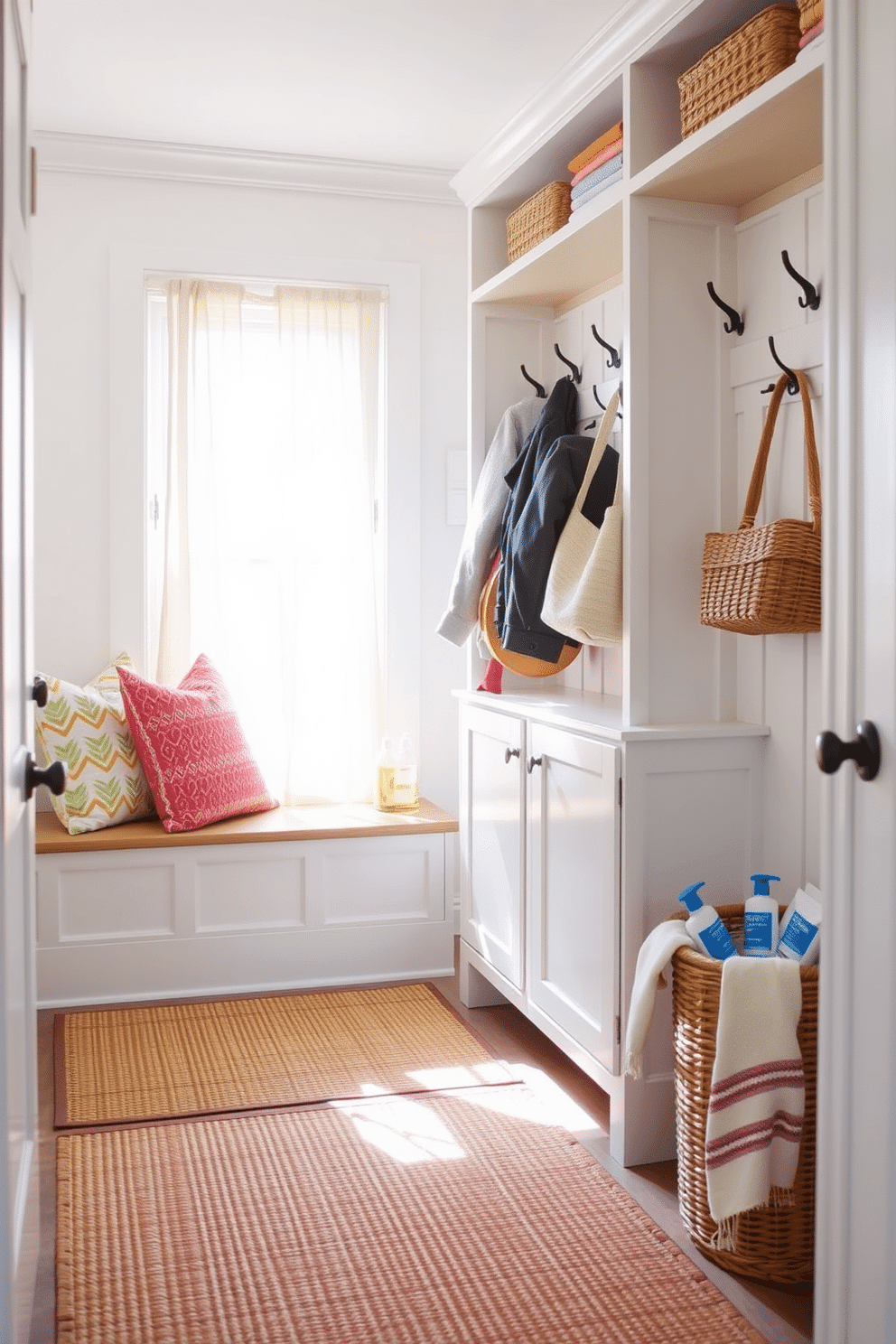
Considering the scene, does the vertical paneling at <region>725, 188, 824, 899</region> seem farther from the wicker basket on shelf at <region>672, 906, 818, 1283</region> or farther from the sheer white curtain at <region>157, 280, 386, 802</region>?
the sheer white curtain at <region>157, 280, 386, 802</region>

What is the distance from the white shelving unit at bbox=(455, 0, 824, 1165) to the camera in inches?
93.4

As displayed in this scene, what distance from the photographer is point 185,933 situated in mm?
3490

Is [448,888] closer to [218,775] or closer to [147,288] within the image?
[218,775]

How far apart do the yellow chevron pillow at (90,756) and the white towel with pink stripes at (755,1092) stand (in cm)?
209

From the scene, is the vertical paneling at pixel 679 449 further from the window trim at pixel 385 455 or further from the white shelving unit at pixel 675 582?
the window trim at pixel 385 455

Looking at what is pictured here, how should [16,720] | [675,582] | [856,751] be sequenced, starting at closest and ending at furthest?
1. [856,751]
2. [16,720]
3. [675,582]

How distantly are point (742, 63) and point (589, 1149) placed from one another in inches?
83.9

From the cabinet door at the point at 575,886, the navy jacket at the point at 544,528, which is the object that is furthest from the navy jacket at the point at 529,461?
the cabinet door at the point at 575,886

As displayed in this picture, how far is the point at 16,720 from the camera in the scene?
1.72 m

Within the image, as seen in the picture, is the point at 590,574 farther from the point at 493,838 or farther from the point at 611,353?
the point at 493,838

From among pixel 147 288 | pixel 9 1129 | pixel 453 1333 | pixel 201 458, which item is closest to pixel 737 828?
pixel 453 1333

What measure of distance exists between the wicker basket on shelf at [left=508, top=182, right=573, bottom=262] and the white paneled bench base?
1.70 metres

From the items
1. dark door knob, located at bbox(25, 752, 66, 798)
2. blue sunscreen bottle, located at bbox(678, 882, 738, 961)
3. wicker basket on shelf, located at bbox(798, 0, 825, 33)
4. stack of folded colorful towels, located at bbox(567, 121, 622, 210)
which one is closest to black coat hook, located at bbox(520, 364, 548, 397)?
stack of folded colorful towels, located at bbox(567, 121, 622, 210)

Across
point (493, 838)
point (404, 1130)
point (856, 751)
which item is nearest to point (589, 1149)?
point (404, 1130)
